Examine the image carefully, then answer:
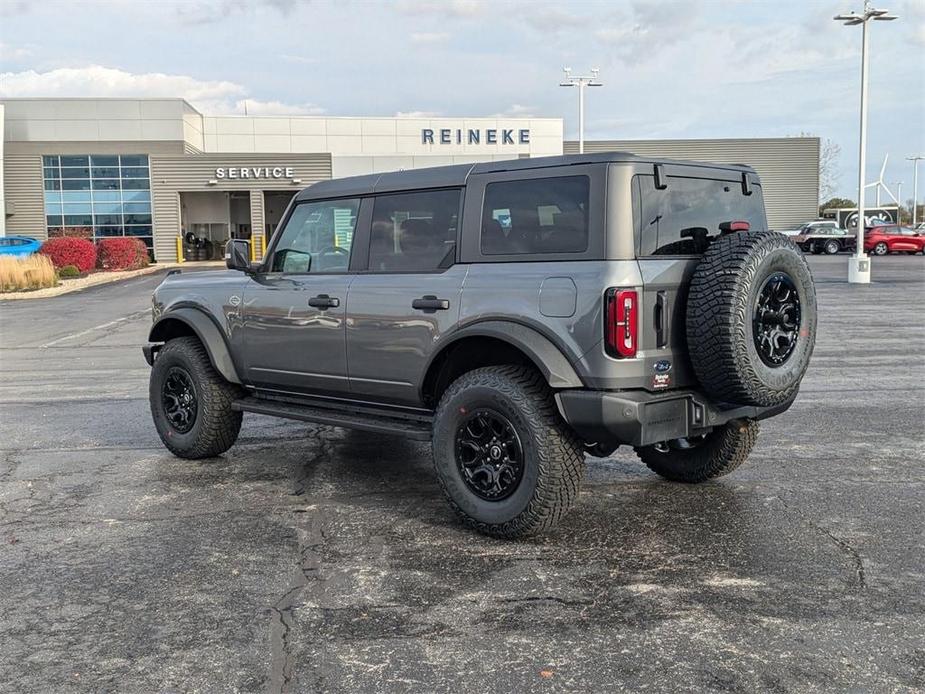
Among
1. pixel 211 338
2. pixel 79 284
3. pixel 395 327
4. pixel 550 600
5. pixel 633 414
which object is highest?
pixel 395 327

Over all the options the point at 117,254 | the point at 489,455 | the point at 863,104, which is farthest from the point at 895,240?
the point at 489,455

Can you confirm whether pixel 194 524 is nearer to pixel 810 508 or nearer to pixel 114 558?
pixel 114 558

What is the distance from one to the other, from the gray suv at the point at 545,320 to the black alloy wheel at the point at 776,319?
0.01 meters

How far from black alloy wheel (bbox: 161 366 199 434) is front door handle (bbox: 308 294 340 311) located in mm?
1488

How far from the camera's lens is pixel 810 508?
5434 millimetres

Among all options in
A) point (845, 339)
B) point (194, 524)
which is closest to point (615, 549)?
point (194, 524)

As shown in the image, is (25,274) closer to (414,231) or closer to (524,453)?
(414,231)

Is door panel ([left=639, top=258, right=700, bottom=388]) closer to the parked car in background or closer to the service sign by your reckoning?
the service sign

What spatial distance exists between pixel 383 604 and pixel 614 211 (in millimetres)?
2219

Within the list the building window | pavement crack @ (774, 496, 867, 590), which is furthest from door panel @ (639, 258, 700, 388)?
the building window

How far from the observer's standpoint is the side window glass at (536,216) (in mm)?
4715

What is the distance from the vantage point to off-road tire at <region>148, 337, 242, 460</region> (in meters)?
6.62

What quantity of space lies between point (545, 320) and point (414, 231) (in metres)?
1.26

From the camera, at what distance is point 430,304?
5.17m
